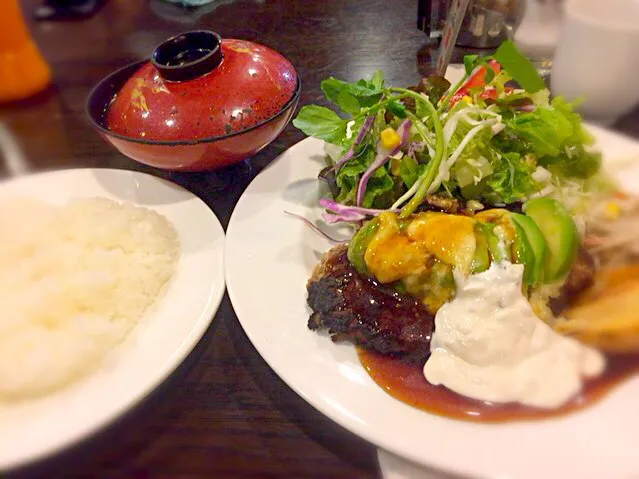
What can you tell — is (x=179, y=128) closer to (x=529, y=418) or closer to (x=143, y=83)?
(x=143, y=83)

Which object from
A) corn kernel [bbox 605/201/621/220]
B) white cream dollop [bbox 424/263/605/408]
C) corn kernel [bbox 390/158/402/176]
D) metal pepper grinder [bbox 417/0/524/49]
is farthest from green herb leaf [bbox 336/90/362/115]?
metal pepper grinder [bbox 417/0/524/49]

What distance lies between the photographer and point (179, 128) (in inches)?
71.1

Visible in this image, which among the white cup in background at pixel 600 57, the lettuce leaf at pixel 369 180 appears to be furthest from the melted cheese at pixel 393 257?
the white cup in background at pixel 600 57

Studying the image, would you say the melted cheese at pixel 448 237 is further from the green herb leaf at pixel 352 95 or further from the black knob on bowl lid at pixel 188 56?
the black knob on bowl lid at pixel 188 56

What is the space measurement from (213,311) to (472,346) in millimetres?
721

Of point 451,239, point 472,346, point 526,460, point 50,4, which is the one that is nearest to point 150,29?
point 50,4

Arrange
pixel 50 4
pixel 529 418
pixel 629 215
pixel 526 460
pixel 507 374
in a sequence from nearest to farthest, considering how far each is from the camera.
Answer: pixel 526 460 → pixel 529 418 → pixel 507 374 → pixel 629 215 → pixel 50 4

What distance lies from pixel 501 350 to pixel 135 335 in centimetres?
101

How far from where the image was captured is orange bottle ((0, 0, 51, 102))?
8.95 ft

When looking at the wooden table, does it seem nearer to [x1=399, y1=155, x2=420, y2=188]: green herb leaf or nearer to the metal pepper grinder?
the metal pepper grinder

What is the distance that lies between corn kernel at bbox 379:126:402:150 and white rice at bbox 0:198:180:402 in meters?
0.81

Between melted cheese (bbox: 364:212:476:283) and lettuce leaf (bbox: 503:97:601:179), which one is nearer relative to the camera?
melted cheese (bbox: 364:212:476:283)

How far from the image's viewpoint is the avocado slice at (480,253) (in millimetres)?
1444

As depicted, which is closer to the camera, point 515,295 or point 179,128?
point 515,295
